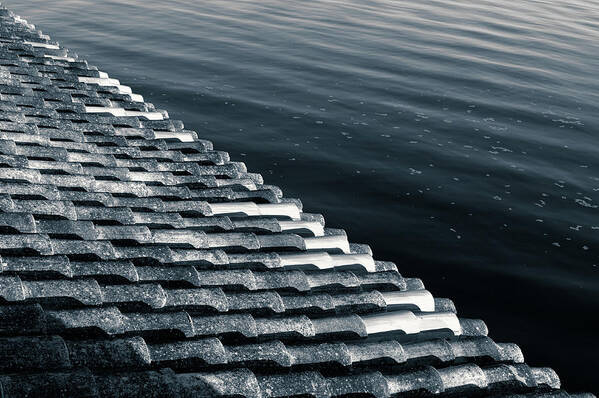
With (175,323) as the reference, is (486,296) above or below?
below

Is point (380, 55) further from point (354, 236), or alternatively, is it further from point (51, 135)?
point (51, 135)

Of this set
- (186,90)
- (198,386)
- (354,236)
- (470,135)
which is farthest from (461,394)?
(186,90)

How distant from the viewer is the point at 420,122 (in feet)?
80.3

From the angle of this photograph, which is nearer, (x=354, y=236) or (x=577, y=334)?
(x=577, y=334)

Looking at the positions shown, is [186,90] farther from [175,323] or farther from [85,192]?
[175,323]

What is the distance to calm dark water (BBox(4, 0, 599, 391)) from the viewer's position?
14578 millimetres

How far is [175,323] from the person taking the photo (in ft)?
15.0

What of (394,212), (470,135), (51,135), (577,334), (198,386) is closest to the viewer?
(198,386)

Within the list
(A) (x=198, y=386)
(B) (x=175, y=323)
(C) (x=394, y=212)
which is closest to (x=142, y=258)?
(B) (x=175, y=323)

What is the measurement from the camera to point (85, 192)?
6.39m

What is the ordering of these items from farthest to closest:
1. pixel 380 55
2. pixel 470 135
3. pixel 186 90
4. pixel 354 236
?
pixel 380 55
pixel 186 90
pixel 470 135
pixel 354 236

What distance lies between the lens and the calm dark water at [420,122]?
14.6 metres

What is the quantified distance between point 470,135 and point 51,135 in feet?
60.4

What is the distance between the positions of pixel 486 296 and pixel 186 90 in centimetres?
1712
